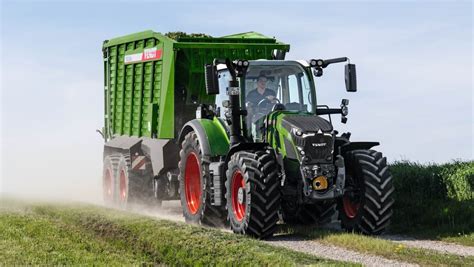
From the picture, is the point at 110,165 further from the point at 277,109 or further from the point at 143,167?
the point at 277,109

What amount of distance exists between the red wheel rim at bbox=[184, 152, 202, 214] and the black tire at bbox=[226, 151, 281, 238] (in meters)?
2.20

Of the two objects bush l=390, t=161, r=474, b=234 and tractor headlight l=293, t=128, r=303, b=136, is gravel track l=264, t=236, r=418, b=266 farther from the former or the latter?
bush l=390, t=161, r=474, b=234

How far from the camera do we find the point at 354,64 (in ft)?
46.7

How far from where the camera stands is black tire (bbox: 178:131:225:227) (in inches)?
583

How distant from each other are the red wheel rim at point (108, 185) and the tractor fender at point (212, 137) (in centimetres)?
669

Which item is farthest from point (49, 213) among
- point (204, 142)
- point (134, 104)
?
point (204, 142)

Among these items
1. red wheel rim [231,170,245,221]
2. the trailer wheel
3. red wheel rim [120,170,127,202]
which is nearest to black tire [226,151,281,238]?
red wheel rim [231,170,245,221]

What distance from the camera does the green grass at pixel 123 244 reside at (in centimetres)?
1131

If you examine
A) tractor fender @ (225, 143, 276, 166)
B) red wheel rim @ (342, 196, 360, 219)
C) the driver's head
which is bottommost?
red wheel rim @ (342, 196, 360, 219)

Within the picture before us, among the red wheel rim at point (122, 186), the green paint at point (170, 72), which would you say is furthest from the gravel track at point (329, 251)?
the red wheel rim at point (122, 186)

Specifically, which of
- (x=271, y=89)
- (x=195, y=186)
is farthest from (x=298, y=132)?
(x=195, y=186)

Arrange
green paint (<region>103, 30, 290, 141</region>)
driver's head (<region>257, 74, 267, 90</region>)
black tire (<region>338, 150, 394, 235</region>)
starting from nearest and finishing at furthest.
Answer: black tire (<region>338, 150, 394, 235</region>) → driver's head (<region>257, 74, 267, 90</region>) → green paint (<region>103, 30, 290, 141</region>)

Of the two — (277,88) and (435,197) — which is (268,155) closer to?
(277,88)

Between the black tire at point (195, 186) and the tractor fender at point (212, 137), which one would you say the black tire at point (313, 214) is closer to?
the black tire at point (195, 186)
